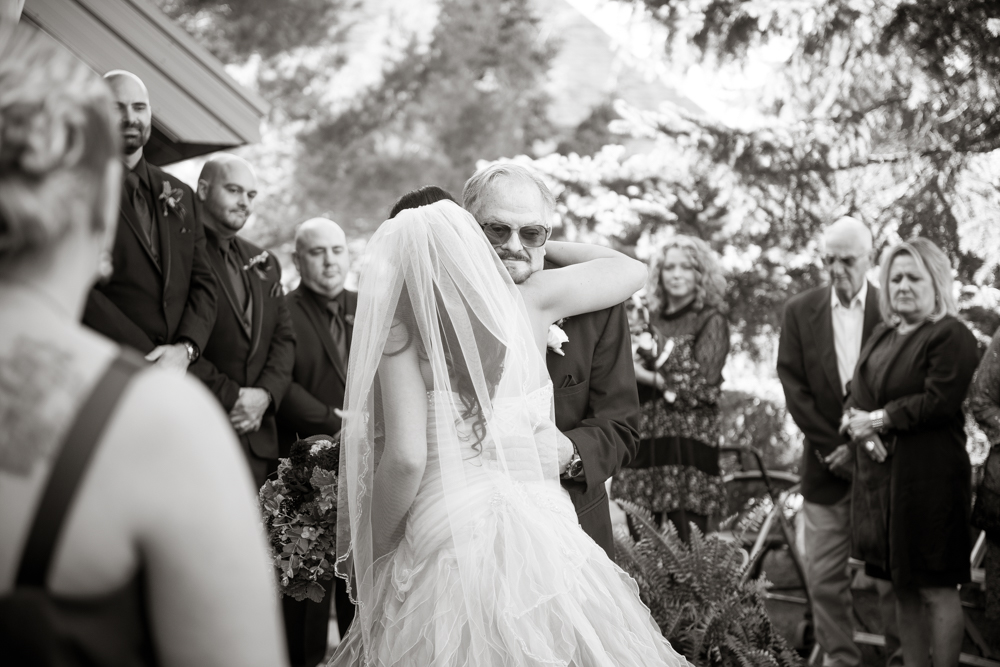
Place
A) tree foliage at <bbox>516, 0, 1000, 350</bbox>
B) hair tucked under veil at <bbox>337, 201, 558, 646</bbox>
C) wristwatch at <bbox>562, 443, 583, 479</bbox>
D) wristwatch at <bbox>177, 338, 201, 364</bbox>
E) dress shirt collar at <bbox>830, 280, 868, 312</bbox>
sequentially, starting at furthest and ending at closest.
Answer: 1. tree foliage at <bbox>516, 0, 1000, 350</bbox>
2. dress shirt collar at <bbox>830, 280, 868, 312</bbox>
3. wristwatch at <bbox>177, 338, 201, 364</bbox>
4. wristwatch at <bbox>562, 443, 583, 479</bbox>
5. hair tucked under veil at <bbox>337, 201, 558, 646</bbox>

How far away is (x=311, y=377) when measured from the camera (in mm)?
5723

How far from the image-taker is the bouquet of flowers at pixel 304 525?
3.42 m

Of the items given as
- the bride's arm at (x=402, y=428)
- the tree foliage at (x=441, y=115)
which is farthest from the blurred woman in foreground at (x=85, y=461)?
the tree foliage at (x=441, y=115)

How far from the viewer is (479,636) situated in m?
2.62

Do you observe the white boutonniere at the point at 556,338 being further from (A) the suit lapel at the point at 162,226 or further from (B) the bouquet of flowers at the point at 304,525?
(A) the suit lapel at the point at 162,226

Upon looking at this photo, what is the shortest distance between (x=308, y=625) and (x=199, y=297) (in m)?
1.99

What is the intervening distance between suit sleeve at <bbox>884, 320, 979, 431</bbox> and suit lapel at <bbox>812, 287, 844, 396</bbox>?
2.74ft

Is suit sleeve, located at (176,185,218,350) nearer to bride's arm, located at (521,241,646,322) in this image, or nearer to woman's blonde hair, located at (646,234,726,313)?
bride's arm, located at (521,241,646,322)

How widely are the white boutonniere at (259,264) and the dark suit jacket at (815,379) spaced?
341 cm

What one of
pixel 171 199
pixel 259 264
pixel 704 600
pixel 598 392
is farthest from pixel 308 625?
pixel 598 392

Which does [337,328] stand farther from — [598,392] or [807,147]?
[807,147]

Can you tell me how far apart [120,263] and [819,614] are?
454cm

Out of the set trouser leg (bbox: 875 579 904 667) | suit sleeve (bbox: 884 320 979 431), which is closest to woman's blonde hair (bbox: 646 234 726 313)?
suit sleeve (bbox: 884 320 979 431)

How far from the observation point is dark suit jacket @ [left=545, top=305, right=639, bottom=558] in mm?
3334
